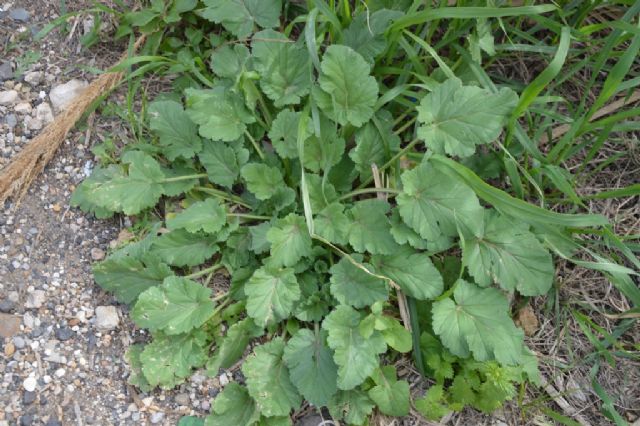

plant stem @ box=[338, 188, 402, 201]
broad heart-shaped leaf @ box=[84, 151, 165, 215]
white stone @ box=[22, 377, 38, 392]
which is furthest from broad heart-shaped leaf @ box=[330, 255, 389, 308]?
white stone @ box=[22, 377, 38, 392]

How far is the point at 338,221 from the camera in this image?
6.79 feet

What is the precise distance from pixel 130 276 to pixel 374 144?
0.91 metres

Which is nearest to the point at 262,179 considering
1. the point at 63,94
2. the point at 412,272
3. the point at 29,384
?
the point at 412,272

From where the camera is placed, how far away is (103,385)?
210 cm

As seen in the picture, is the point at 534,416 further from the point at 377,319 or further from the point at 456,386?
the point at 377,319

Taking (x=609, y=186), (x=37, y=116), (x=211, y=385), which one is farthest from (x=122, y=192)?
(x=609, y=186)

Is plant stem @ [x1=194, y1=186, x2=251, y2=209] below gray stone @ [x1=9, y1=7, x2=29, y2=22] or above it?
below

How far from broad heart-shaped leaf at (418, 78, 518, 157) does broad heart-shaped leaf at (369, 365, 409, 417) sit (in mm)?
733

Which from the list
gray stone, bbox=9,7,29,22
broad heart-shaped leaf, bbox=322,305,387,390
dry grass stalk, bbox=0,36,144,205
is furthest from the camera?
gray stone, bbox=9,7,29,22

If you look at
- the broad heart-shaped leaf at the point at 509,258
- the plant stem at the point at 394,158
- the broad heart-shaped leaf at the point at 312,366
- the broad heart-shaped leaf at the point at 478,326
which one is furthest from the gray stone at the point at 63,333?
the broad heart-shaped leaf at the point at 509,258

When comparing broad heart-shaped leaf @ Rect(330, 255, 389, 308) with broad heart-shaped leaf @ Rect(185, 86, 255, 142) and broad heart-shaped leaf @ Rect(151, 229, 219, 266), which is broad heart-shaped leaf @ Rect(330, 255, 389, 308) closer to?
broad heart-shaped leaf @ Rect(151, 229, 219, 266)

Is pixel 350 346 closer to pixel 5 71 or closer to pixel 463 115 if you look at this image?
pixel 463 115

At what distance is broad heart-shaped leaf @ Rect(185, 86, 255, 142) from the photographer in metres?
2.14

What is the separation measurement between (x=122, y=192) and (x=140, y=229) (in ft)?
0.54
